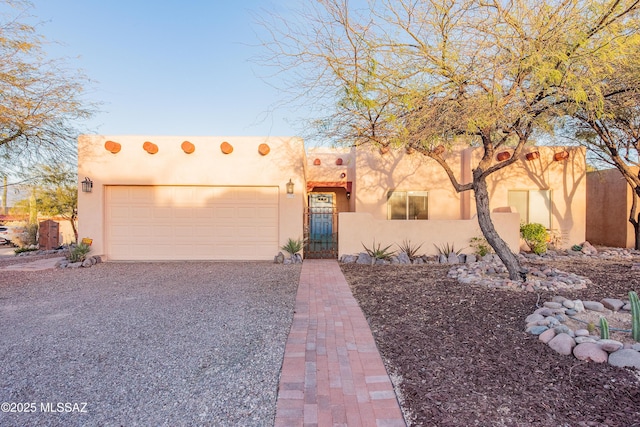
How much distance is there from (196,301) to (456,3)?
6.35 metres

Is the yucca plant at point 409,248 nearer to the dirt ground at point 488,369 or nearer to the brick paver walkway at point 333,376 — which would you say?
the dirt ground at point 488,369

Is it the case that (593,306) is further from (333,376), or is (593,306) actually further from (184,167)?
(184,167)

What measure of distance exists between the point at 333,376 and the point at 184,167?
29.0 feet

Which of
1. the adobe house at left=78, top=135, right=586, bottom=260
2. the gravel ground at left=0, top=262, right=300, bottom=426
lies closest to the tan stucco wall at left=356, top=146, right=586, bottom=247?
the adobe house at left=78, top=135, right=586, bottom=260

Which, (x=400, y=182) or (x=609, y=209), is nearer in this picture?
(x=400, y=182)

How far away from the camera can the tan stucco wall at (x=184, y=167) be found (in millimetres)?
9969

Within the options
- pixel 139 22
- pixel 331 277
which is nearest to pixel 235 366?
pixel 331 277

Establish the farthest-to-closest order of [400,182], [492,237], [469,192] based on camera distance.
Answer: [400,182] → [469,192] → [492,237]

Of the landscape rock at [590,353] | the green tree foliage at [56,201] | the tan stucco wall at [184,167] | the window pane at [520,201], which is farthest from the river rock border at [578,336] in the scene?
the green tree foliage at [56,201]

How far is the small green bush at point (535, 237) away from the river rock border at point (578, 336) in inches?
259

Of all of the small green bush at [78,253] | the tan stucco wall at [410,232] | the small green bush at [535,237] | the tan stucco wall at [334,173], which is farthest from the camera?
the tan stucco wall at [334,173]

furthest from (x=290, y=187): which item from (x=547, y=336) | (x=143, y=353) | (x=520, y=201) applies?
(x=520, y=201)

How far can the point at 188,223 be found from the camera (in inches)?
404

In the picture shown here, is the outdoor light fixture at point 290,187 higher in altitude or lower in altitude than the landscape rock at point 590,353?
higher
